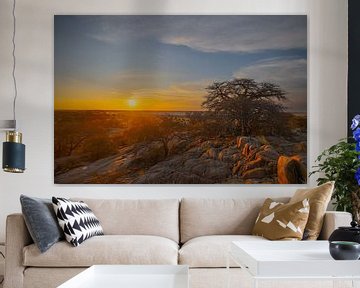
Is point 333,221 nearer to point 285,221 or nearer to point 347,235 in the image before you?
point 285,221

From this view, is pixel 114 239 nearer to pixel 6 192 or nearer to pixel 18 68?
pixel 6 192

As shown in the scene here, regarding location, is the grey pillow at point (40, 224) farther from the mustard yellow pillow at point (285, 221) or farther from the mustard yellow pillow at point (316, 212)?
the mustard yellow pillow at point (316, 212)

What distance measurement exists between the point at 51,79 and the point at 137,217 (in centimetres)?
160

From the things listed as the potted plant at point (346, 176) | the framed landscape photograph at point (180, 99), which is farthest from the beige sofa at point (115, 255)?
the framed landscape photograph at point (180, 99)

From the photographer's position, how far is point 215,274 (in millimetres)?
3977

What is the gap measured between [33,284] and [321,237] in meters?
1.97

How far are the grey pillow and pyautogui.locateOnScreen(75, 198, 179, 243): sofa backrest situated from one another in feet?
1.80

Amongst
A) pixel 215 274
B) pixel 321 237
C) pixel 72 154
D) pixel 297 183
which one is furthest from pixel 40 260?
pixel 297 183

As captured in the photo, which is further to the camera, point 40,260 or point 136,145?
point 136,145

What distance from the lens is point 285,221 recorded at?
418 centimetres

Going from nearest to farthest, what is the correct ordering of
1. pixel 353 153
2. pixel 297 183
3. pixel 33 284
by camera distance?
pixel 33 284 → pixel 353 153 → pixel 297 183

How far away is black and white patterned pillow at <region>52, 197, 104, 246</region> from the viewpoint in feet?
13.2

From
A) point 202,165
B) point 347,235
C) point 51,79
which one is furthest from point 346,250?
point 51,79

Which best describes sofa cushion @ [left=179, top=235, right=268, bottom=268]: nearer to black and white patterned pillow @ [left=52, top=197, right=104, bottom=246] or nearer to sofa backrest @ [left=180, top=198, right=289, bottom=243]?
sofa backrest @ [left=180, top=198, right=289, bottom=243]
